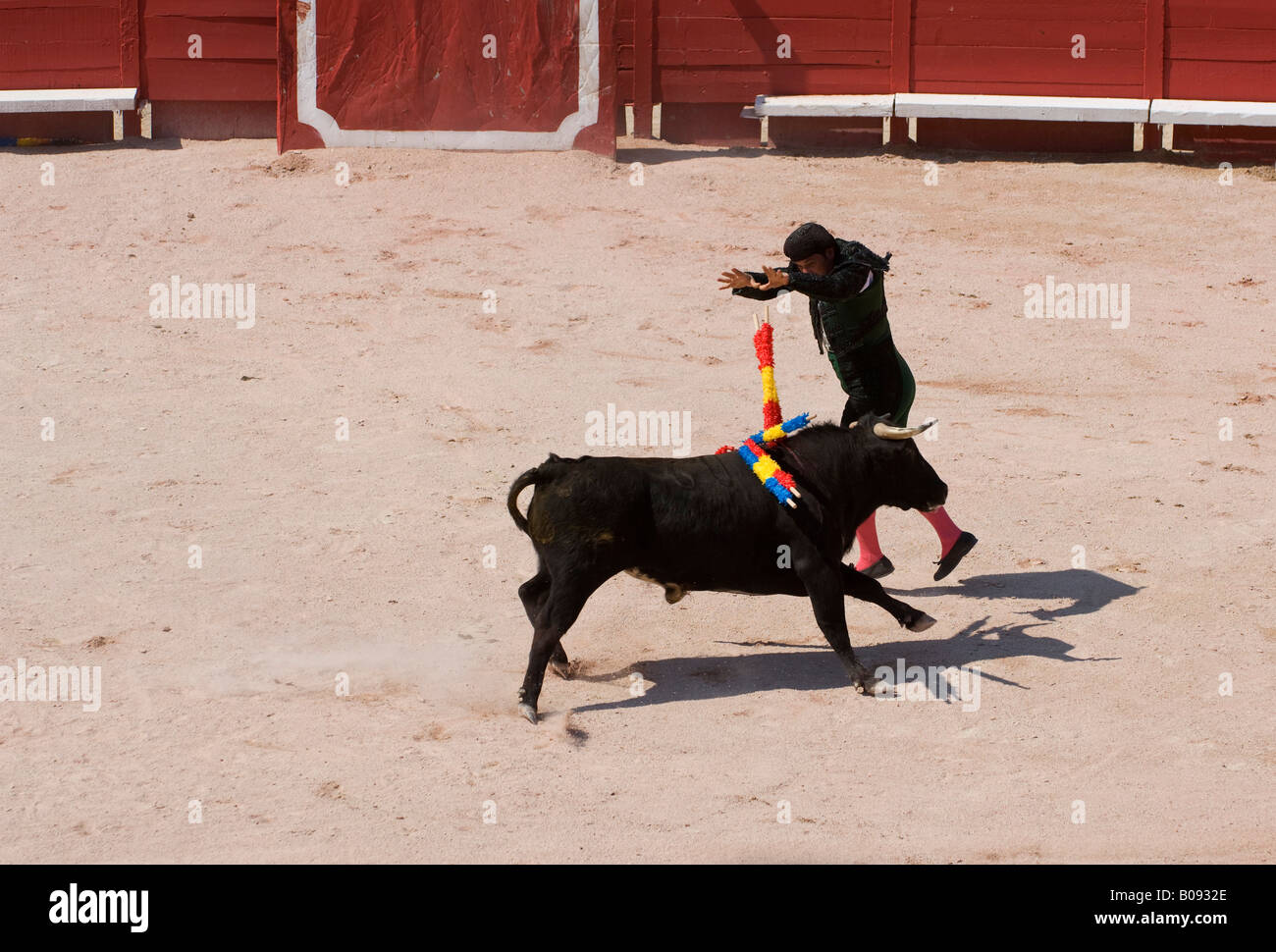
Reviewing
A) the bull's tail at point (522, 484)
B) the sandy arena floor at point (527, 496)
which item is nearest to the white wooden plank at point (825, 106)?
the sandy arena floor at point (527, 496)

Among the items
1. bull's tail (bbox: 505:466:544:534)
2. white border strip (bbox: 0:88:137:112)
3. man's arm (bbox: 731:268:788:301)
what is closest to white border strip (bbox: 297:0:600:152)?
white border strip (bbox: 0:88:137:112)

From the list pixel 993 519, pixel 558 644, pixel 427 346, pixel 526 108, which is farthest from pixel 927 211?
pixel 558 644

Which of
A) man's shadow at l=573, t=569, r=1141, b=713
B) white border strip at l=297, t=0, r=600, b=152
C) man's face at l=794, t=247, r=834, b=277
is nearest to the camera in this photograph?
man's shadow at l=573, t=569, r=1141, b=713

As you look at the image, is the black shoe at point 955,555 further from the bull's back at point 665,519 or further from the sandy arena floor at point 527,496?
the bull's back at point 665,519

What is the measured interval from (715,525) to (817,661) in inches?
27.5

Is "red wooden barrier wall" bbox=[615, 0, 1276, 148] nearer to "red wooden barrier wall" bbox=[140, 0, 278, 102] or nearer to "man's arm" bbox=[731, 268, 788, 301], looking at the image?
"red wooden barrier wall" bbox=[140, 0, 278, 102]

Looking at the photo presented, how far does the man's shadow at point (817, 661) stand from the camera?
560cm

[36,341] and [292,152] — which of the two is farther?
[292,152]

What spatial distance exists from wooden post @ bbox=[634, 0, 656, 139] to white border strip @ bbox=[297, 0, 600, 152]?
118 cm

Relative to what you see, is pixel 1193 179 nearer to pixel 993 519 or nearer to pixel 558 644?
pixel 993 519

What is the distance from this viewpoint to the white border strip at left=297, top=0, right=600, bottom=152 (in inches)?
492

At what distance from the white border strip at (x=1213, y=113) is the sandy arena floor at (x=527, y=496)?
0.70 m

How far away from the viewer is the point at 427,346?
9453 mm

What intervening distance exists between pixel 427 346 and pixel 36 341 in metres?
2.12
